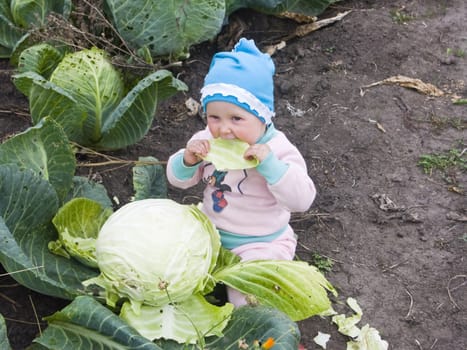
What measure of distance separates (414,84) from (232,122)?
7.35 ft

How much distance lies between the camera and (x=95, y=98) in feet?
11.9

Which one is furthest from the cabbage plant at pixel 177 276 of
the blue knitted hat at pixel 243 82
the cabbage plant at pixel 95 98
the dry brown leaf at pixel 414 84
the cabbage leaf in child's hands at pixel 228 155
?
the dry brown leaf at pixel 414 84

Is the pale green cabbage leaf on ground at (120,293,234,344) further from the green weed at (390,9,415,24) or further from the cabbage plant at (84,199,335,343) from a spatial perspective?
the green weed at (390,9,415,24)

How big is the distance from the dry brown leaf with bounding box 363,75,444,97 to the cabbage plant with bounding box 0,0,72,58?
203cm

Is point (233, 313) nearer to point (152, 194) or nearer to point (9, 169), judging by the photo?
point (152, 194)

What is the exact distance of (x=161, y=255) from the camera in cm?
255

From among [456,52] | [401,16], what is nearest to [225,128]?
[456,52]

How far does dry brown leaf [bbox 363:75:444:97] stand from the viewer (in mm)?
4520

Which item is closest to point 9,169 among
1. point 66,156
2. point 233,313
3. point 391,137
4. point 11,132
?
point 66,156

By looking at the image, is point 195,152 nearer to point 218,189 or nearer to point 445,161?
point 218,189

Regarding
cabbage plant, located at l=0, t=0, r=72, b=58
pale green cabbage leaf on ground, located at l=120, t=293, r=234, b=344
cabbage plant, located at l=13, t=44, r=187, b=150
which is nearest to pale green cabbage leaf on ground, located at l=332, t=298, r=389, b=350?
pale green cabbage leaf on ground, located at l=120, t=293, r=234, b=344

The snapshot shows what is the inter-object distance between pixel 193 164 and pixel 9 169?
2.34 ft

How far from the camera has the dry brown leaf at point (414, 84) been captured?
4.52 metres

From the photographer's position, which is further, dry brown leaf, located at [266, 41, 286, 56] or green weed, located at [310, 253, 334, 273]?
dry brown leaf, located at [266, 41, 286, 56]
